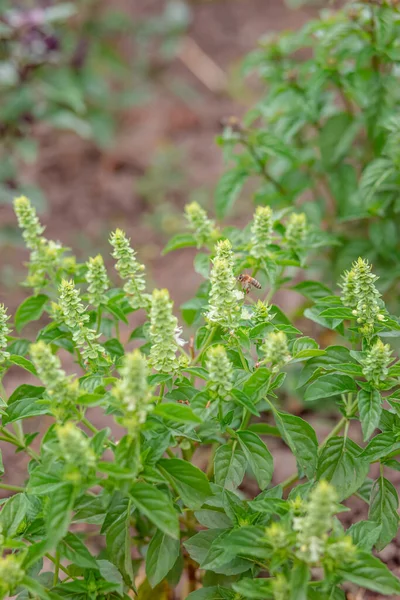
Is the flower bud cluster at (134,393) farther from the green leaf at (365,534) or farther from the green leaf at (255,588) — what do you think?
the green leaf at (365,534)

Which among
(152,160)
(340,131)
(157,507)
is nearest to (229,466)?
(157,507)

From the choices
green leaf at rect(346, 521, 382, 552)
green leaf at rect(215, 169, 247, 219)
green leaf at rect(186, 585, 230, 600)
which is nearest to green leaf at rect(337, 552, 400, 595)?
green leaf at rect(346, 521, 382, 552)

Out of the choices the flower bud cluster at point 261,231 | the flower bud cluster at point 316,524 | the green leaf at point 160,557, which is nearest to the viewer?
the flower bud cluster at point 316,524

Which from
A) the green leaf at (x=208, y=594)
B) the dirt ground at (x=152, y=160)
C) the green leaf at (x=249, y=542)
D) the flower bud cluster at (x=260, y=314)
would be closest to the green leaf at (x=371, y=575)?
the green leaf at (x=249, y=542)

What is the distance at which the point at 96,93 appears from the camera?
4.16m

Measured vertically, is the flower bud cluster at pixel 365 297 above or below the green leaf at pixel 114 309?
below

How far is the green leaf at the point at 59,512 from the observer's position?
4.46 ft

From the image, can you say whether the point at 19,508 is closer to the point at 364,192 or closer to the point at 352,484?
the point at 352,484

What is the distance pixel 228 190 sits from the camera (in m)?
2.59

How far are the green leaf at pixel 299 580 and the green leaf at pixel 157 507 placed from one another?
264mm

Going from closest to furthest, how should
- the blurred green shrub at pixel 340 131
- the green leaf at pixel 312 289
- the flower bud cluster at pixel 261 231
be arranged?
1. the flower bud cluster at pixel 261 231
2. the green leaf at pixel 312 289
3. the blurred green shrub at pixel 340 131

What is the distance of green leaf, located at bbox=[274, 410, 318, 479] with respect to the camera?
5.52 feet

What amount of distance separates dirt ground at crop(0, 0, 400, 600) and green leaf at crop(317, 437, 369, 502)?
6.11 feet

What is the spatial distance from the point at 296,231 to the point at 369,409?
0.65m
